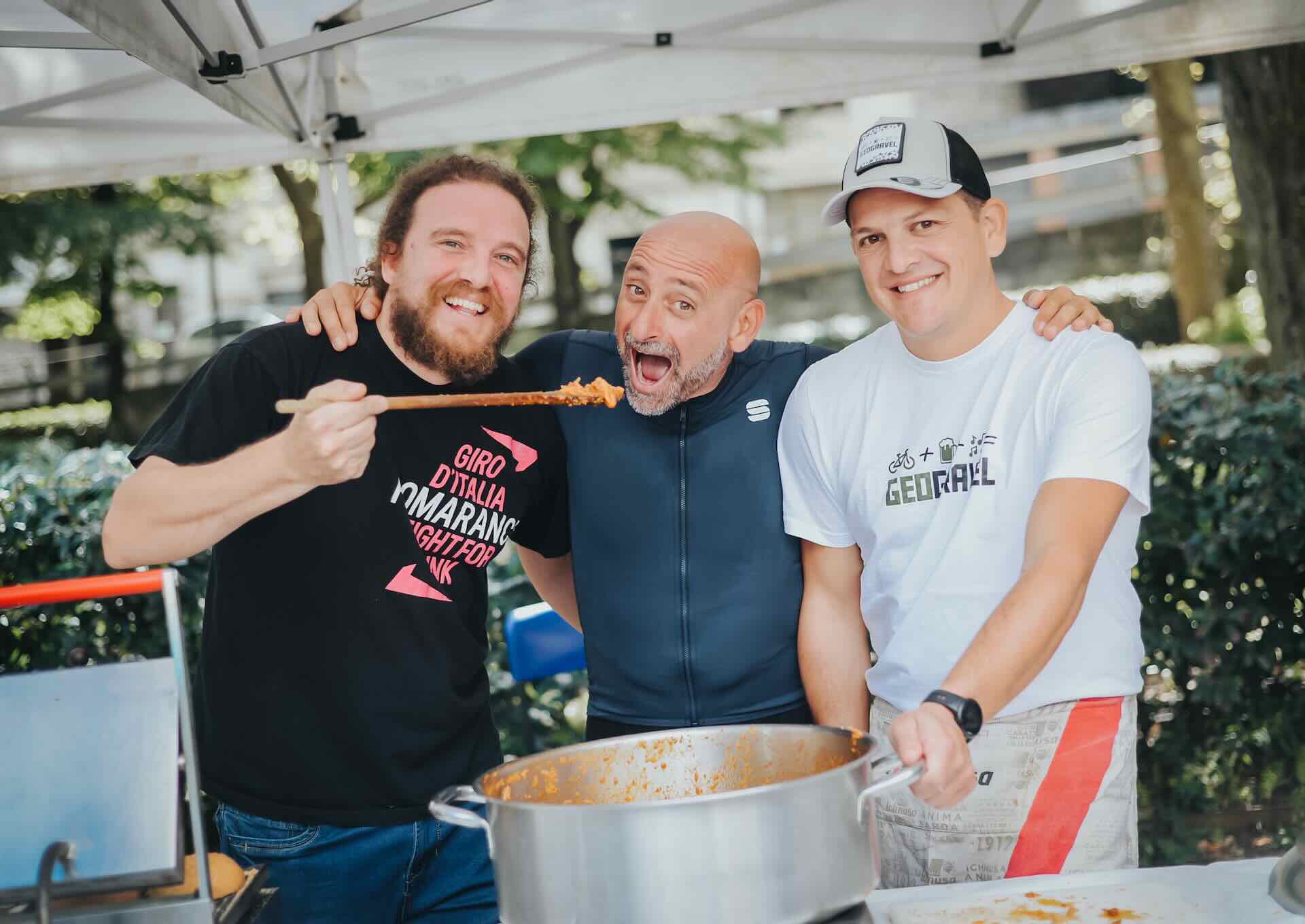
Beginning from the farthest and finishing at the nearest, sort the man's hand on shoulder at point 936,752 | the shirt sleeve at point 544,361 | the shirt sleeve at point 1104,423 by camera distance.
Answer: the shirt sleeve at point 544,361 < the shirt sleeve at point 1104,423 < the man's hand on shoulder at point 936,752

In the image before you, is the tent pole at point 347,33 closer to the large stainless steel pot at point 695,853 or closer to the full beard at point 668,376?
the full beard at point 668,376

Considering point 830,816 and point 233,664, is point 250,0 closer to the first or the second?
point 233,664

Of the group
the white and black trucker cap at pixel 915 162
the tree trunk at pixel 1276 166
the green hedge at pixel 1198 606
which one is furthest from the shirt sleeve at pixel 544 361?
the tree trunk at pixel 1276 166

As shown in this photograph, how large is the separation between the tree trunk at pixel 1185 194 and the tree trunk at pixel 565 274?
6364 millimetres

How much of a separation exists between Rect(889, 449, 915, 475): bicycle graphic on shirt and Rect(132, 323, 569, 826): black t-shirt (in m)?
0.95

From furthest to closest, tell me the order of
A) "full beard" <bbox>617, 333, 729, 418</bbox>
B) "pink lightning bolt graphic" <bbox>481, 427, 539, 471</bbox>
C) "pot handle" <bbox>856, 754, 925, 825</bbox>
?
"full beard" <bbox>617, 333, 729, 418</bbox> → "pink lightning bolt graphic" <bbox>481, 427, 539, 471</bbox> → "pot handle" <bbox>856, 754, 925, 825</bbox>

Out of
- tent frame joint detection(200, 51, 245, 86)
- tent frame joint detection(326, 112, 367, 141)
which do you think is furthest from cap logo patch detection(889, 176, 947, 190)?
tent frame joint detection(326, 112, 367, 141)

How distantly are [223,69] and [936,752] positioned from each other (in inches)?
104

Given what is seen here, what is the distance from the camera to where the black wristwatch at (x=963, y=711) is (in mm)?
1812

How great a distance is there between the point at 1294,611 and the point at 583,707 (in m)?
3.08


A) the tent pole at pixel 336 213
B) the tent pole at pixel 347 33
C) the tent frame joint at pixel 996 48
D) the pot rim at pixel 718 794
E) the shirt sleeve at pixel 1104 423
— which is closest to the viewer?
the pot rim at pixel 718 794

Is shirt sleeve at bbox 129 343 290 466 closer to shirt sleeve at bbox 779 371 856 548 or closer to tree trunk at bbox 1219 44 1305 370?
shirt sleeve at bbox 779 371 856 548


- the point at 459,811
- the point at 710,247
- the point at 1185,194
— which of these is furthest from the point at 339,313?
the point at 1185,194

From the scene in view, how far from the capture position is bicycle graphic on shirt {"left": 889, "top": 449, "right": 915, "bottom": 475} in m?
2.48
